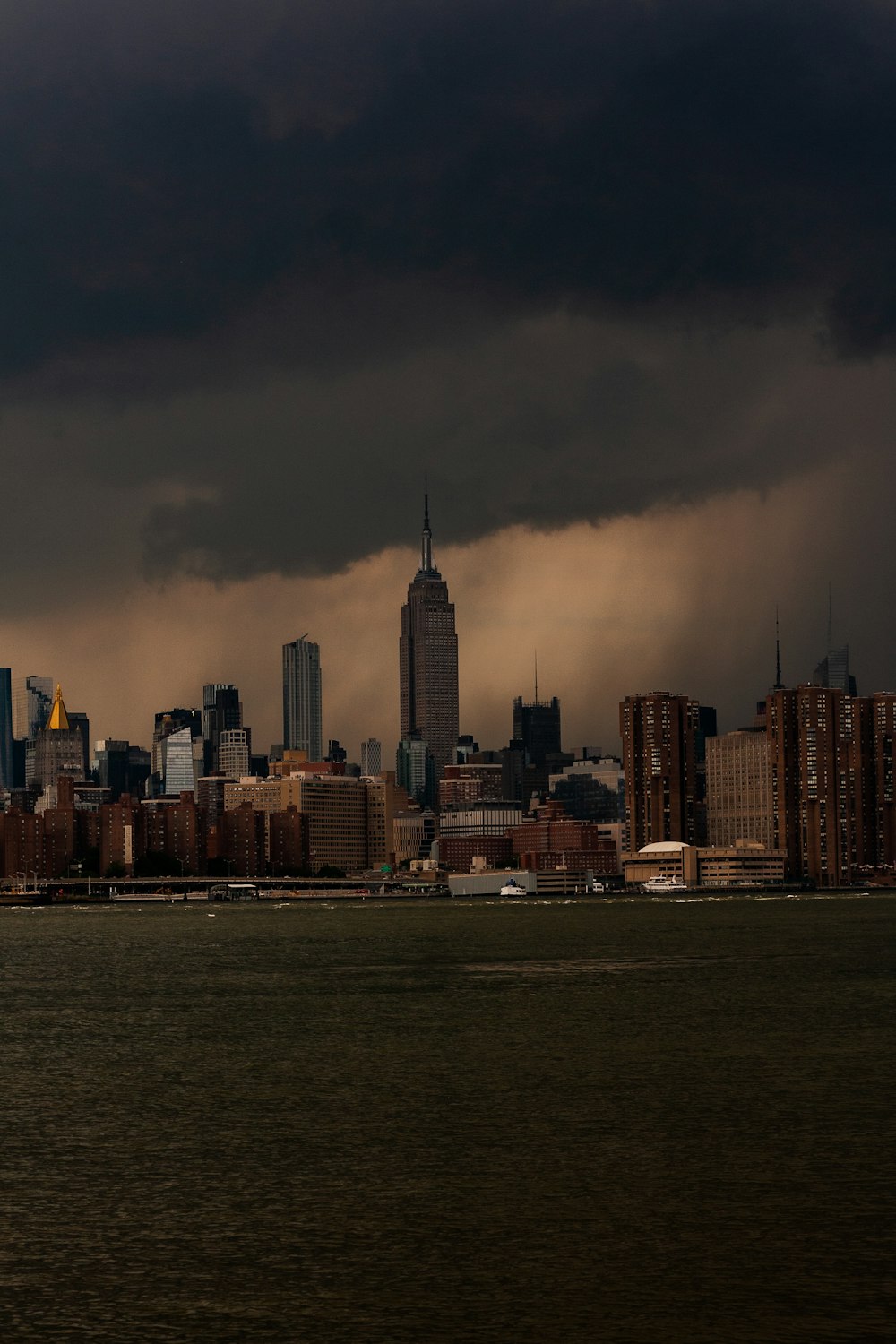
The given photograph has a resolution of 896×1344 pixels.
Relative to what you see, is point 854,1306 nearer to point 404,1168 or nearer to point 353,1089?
point 404,1168

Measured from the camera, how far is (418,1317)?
30234 millimetres

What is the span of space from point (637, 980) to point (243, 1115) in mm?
51357

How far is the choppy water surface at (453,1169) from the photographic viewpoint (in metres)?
30.8

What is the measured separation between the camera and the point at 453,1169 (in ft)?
139

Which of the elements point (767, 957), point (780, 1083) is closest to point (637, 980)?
point (767, 957)

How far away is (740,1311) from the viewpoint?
99.3 feet

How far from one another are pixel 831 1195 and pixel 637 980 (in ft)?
202

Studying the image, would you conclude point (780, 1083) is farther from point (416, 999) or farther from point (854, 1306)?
point (416, 999)

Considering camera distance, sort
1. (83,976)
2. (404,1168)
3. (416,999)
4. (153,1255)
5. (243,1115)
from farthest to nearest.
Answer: (83,976) → (416,999) → (243,1115) → (404,1168) → (153,1255)

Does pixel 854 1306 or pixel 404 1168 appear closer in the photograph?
pixel 854 1306

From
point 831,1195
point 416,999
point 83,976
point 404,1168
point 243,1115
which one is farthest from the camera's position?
point 83,976

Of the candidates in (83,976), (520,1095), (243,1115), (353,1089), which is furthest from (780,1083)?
(83,976)

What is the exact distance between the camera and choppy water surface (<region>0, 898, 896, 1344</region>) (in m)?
30.8

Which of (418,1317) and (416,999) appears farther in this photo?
(416,999)
